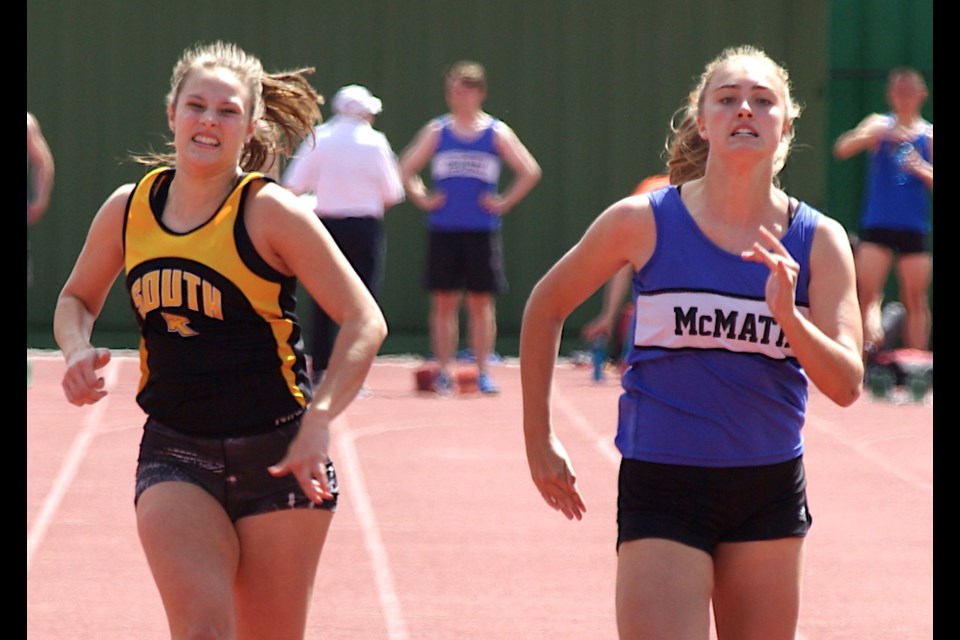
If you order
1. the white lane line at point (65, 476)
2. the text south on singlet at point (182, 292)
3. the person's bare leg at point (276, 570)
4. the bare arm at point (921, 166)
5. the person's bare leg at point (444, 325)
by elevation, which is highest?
the text south on singlet at point (182, 292)

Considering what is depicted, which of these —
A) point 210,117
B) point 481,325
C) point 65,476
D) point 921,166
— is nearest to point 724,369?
point 210,117

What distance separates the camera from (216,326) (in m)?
4.41

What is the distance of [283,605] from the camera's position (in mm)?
4430

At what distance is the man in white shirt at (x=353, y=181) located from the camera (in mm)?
12031

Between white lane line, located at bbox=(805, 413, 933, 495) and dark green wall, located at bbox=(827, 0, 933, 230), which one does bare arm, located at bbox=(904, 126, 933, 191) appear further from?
dark green wall, located at bbox=(827, 0, 933, 230)

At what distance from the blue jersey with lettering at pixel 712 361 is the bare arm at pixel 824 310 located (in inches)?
1.6

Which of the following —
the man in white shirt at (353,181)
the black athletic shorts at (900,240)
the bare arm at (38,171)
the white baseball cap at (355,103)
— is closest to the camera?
the bare arm at (38,171)

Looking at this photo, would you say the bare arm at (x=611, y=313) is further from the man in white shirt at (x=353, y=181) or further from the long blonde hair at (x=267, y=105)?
the long blonde hair at (x=267, y=105)

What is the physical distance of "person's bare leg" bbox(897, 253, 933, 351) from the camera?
13.7 m

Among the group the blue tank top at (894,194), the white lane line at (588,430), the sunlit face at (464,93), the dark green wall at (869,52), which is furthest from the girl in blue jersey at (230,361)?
the dark green wall at (869,52)

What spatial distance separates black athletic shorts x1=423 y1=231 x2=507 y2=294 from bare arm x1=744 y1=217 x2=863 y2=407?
855 cm

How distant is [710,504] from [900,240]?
9.88m

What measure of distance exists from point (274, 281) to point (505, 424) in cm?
714

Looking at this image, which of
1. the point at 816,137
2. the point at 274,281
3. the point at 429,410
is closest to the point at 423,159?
the point at 429,410
